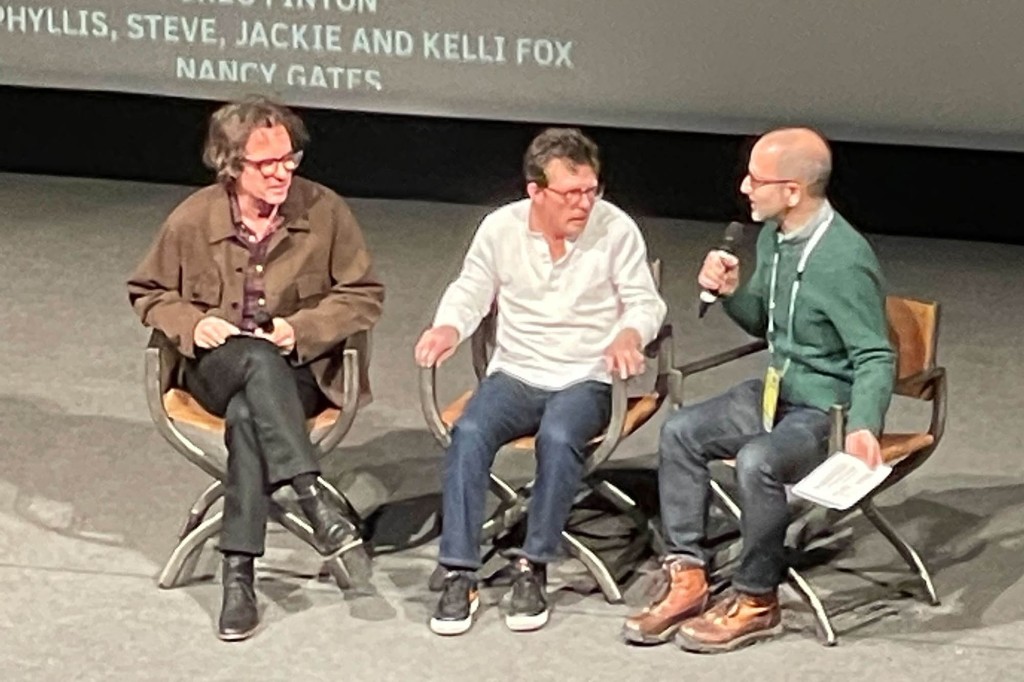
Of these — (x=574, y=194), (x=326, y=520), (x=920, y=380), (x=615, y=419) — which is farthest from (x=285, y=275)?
(x=920, y=380)

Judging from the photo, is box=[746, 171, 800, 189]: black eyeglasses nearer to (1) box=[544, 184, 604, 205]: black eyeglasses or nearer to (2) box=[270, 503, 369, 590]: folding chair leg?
(1) box=[544, 184, 604, 205]: black eyeglasses

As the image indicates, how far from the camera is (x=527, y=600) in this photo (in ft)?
14.1

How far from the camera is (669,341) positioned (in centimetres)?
445

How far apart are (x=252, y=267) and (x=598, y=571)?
3.32ft

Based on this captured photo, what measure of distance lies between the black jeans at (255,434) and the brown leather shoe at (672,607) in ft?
2.49

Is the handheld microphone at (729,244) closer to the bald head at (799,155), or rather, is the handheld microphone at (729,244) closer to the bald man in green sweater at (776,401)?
the bald man in green sweater at (776,401)

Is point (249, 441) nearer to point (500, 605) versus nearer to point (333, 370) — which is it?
point (333, 370)

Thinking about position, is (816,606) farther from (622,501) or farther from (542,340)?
(542,340)

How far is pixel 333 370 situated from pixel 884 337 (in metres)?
1.20


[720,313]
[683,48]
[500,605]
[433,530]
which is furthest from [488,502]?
[683,48]

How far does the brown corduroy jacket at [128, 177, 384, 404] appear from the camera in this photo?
4355mm

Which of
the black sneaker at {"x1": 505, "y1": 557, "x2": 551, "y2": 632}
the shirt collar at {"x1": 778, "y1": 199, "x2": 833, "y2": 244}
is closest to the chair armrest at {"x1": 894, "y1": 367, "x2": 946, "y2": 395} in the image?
the shirt collar at {"x1": 778, "y1": 199, "x2": 833, "y2": 244}

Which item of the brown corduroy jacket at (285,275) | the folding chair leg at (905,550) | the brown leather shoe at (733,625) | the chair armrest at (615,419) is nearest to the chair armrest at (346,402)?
the brown corduroy jacket at (285,275)

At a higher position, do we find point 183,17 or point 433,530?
point 183,17
